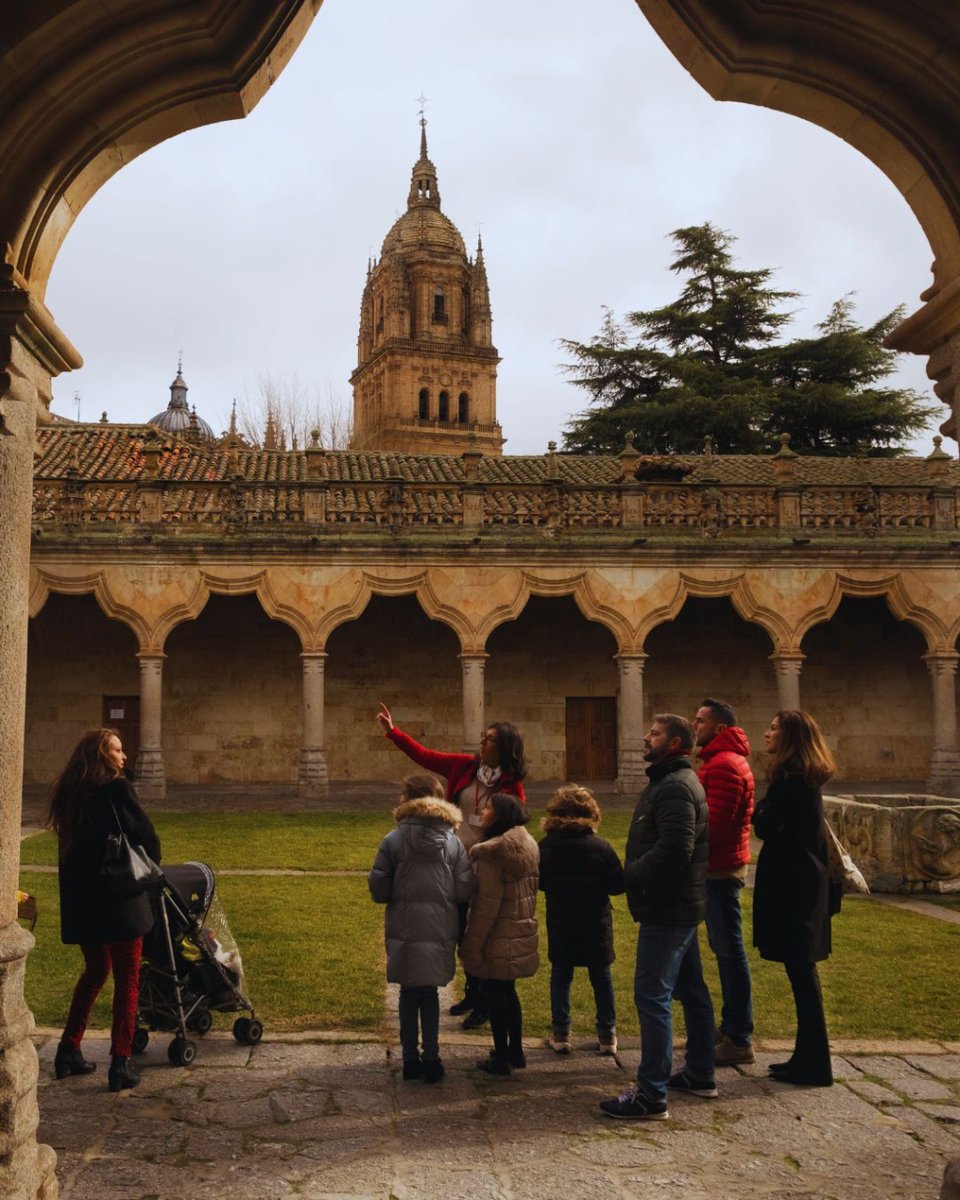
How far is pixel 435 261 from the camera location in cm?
6638

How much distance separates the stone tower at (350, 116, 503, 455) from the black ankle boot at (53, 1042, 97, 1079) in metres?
59.1

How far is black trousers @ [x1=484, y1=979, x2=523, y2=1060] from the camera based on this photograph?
5.39 meters

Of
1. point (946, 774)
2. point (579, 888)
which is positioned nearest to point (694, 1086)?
point (579, 888)

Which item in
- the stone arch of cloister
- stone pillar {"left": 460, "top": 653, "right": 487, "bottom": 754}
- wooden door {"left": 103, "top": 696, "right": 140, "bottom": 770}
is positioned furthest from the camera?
wooden door {"left": 103, "top": 696, "right": 140, "bottom": 770}

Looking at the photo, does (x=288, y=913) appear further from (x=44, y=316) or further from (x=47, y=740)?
(x=47, y=740)

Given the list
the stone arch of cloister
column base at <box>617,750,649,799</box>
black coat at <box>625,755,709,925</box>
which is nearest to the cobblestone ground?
the stone arch of cloister

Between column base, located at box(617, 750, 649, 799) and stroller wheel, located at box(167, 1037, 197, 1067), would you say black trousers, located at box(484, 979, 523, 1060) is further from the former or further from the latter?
column base, located at box(617, 750, 649, 799)

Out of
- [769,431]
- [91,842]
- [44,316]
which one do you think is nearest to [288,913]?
[91,842]

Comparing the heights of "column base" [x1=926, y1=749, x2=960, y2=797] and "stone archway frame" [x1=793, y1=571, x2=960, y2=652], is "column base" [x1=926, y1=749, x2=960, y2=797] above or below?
below

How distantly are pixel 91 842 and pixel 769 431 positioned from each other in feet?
113

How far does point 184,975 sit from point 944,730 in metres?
17.8

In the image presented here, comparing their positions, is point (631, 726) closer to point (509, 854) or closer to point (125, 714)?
point (125, 714)

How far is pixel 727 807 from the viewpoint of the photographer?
572cm

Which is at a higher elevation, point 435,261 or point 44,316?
point 435,261
